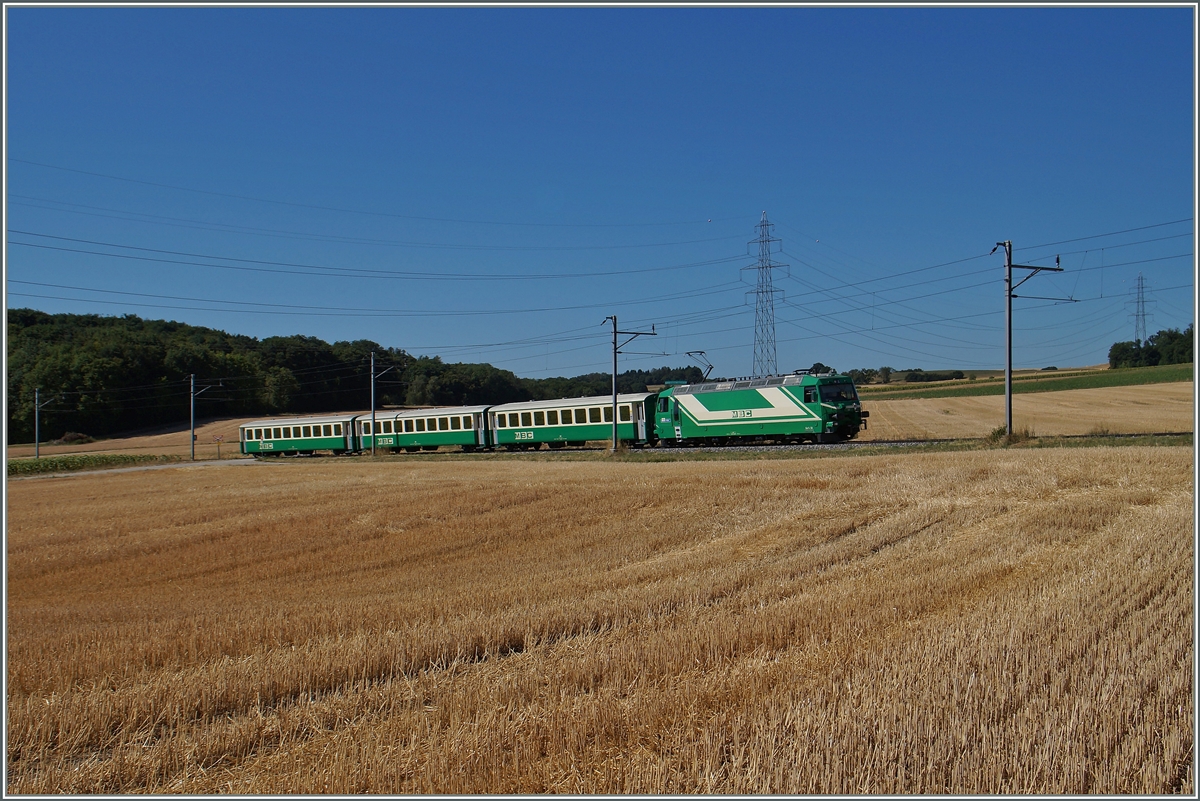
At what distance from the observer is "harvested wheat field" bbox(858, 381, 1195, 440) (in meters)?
41.5

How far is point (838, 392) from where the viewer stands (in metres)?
39.5

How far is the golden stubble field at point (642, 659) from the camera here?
4.75 meters

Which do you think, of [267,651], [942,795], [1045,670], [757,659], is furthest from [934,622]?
[267,651]

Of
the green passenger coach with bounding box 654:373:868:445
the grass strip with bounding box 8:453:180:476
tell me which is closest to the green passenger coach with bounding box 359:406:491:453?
the green passenger coach with bounding box 654:373:868:445

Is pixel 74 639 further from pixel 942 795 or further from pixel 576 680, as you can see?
pixel 942 795

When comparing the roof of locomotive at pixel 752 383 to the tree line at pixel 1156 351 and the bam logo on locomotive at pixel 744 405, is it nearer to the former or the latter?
the bam logo on locomotive at pixel 744 405

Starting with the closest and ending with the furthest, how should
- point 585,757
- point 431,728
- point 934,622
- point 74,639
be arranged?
point 585,757 < point 431,728 < point 934,622 < point 74,639

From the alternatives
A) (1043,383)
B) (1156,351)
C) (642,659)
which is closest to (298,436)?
(642,659)

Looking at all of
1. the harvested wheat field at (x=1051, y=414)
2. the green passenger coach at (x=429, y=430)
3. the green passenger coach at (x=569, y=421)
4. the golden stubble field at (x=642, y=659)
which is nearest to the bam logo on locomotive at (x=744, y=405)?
the green passenger coach at (x=569, y=421)

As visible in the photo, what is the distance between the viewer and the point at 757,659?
670 centimetres

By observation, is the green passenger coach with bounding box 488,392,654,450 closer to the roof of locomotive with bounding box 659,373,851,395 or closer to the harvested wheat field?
the roof of locomotive with bounding box 659,373,851,395

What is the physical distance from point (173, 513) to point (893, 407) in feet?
202

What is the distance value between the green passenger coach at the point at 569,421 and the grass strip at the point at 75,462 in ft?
104

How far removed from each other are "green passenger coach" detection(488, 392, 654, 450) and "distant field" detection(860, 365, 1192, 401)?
148 ft
